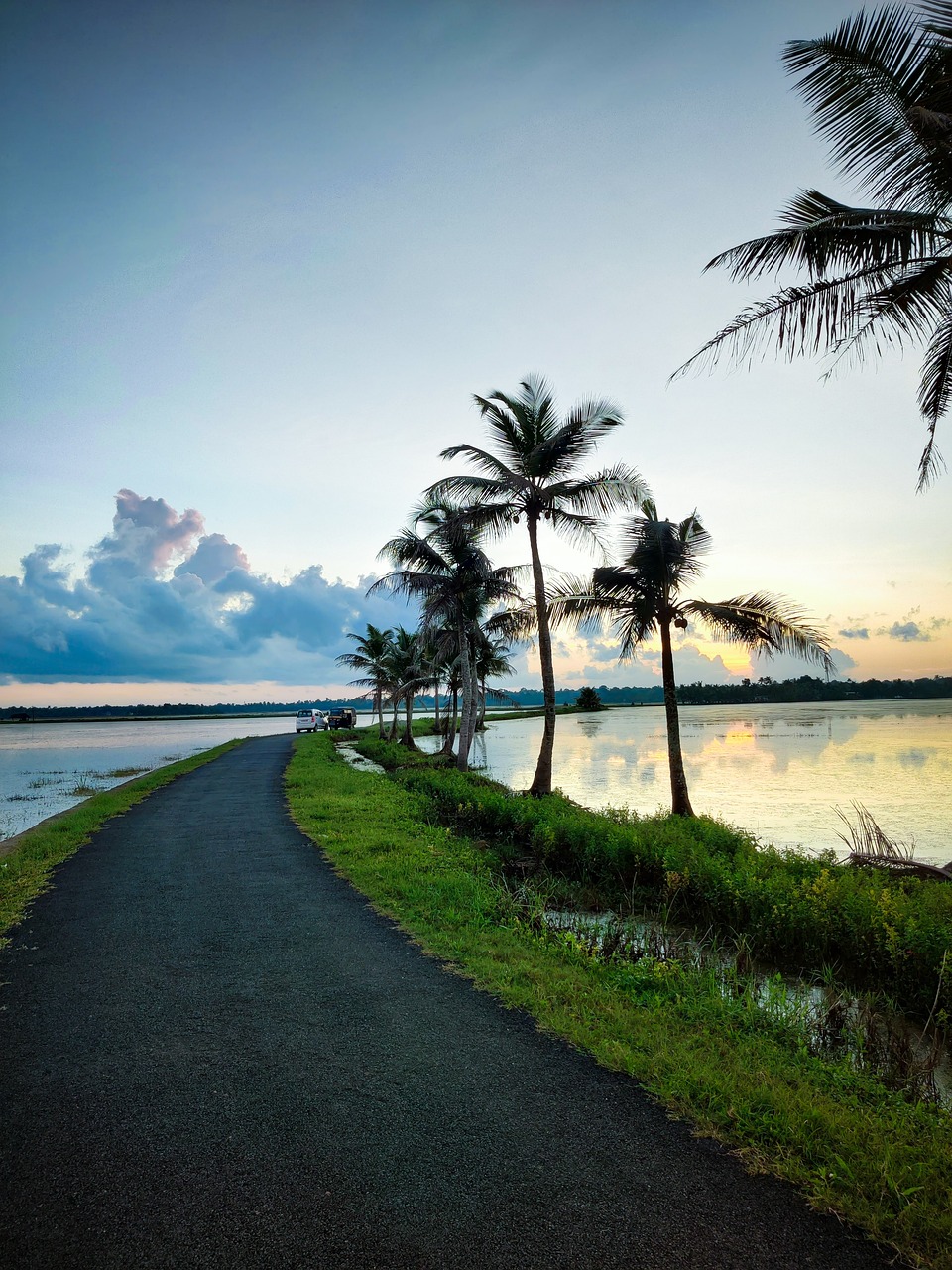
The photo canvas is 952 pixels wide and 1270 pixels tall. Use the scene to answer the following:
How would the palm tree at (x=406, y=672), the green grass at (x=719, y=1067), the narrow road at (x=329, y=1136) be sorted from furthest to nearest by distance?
1. the palm tree at (x=406, y=672)
2. the green grass at (x=719, y=1067)
3. the narrow road at (x=329, y=1136)

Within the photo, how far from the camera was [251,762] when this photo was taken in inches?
1188

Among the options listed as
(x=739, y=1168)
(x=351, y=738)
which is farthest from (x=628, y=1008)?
(x=351, y=738)

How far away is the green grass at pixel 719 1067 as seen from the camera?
3.16 metres

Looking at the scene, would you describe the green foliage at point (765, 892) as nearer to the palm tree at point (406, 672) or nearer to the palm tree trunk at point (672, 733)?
the palm tree trunk at point (672, 733)

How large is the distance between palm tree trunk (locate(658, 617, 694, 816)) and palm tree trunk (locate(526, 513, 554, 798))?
3.16 m

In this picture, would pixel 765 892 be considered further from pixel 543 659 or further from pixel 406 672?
pixel 406 672

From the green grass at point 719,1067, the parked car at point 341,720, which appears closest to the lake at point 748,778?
the green grass at point 719,1067

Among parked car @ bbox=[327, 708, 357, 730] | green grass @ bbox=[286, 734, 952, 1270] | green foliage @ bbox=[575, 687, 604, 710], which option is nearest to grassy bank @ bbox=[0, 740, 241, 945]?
green grass @ bbox=[286, 734, 952, 1270]

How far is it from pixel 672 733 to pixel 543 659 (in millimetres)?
4166

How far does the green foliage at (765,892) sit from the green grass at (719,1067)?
1882 millimetres

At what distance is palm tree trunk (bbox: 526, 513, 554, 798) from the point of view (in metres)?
18.7

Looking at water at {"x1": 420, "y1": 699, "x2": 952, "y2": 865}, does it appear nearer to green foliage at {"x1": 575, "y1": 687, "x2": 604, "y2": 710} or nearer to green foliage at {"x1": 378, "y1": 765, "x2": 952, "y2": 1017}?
green foliage at {"x1": 378, "y1": 765, "x2": 952, "y2": 1017}

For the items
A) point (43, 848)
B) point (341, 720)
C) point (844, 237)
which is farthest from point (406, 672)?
point (341, 720)

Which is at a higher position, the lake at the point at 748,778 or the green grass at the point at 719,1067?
the green grass at the point at 719,1067
